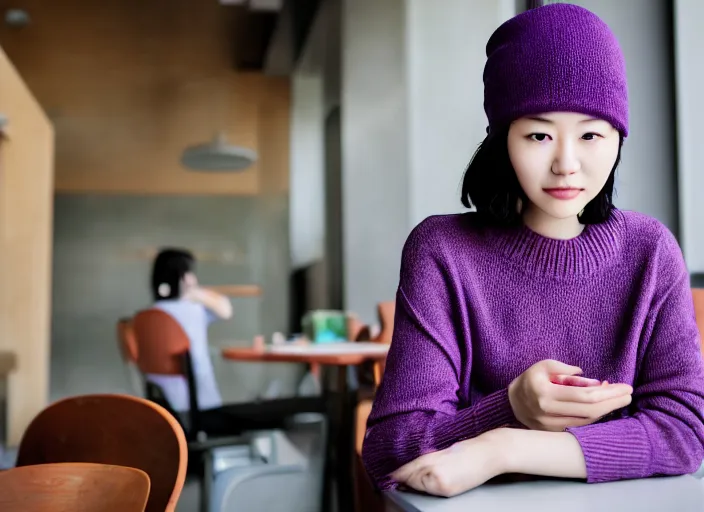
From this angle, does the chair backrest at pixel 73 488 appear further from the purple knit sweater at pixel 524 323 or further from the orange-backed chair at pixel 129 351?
the orange-backed chair at pixel 129 351

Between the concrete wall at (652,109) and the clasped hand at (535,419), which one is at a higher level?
the concrete wall at (652,109)

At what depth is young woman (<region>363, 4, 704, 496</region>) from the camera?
85 centimetres

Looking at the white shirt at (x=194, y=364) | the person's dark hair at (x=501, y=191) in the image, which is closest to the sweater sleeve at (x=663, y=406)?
the person's dark hair at (x=501, y=191)

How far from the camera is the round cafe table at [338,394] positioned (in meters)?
2.53

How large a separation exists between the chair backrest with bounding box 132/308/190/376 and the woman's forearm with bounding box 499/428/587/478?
2499 millimetres

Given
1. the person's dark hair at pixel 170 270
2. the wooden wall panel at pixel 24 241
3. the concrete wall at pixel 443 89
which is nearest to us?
the concrete wall at pixel 443 89

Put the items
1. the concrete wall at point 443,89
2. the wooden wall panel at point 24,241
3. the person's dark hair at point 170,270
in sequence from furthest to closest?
the person's dark hair at point 170,270
the wooden wall panel at point 24,241
the concrete wall at point 443,89

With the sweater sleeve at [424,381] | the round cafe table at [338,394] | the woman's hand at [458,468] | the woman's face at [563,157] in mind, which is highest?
the woman's face at [563,157]

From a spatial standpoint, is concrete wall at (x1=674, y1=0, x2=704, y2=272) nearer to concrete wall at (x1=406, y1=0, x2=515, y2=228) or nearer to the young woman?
concrete wall at (x1=406, y1=0, x2=515, y2=228)

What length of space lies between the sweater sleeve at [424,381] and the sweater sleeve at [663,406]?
0.11 metres

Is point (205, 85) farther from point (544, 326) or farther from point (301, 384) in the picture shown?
point (544, 326)

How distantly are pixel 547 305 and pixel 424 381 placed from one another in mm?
206

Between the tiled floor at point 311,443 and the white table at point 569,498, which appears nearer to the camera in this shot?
the white table at point 569,498

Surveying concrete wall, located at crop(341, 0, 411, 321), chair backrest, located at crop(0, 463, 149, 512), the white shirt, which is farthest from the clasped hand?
the white shirt
